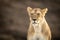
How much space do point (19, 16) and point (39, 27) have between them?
63 cm

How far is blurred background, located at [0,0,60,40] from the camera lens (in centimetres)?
185

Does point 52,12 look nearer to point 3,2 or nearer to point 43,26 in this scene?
point 3,2

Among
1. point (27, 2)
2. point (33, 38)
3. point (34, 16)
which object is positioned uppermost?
point (27, 2)

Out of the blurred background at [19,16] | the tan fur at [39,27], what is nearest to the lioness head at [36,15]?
the tan fur at [39,27]

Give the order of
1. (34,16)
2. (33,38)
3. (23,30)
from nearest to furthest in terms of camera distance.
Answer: (34,16), (33,38), (23,30)

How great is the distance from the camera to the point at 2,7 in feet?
6.18

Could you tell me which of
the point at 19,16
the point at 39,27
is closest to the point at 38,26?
the point at 39,27

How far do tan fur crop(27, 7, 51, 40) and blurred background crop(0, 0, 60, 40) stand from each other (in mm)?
564

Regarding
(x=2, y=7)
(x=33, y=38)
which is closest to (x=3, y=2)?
(x=2, y=7)

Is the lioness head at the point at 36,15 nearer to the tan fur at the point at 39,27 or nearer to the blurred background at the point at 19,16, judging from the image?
the tan fur at the point at 39,27

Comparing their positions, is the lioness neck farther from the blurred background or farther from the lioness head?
the blurred background

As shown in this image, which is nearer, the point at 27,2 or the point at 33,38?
the point at 33,38

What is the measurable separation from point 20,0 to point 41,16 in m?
0.70

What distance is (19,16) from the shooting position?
1.87 metres
